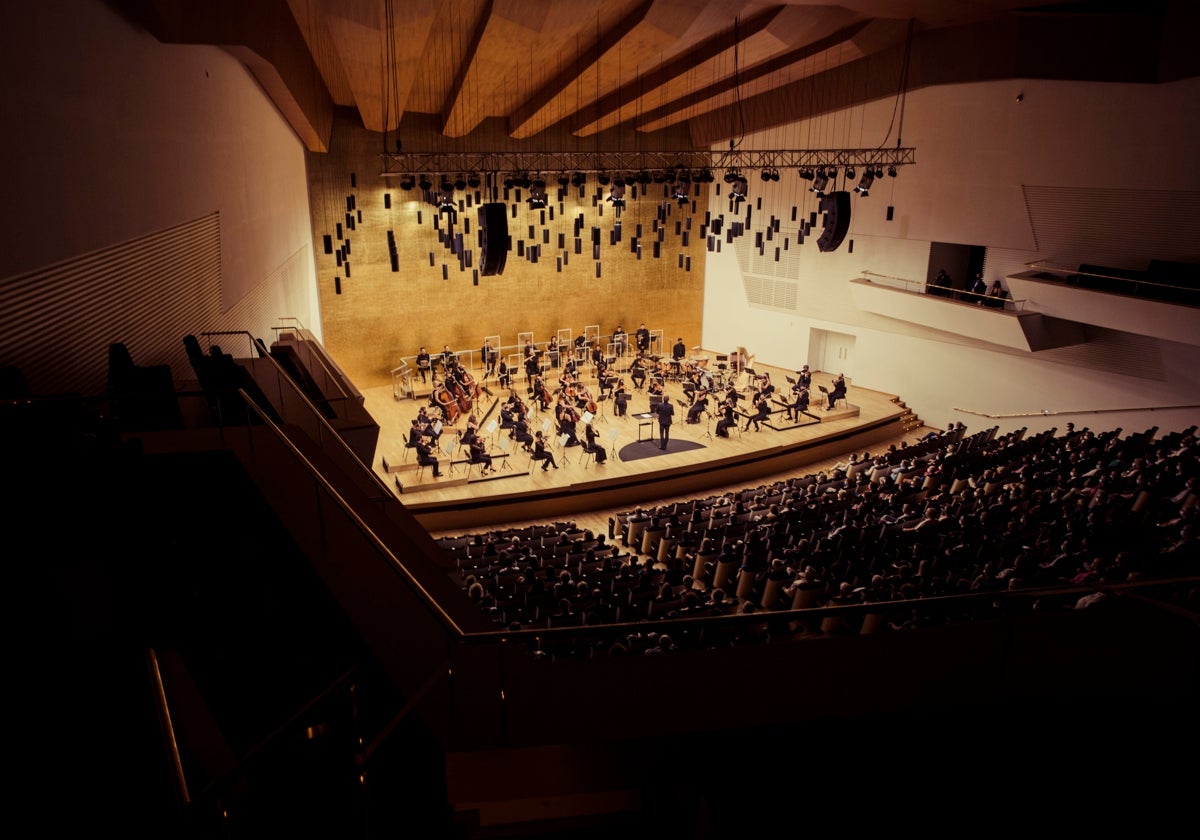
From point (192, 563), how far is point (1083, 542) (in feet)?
26.8

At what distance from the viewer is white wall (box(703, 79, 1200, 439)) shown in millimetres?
12172

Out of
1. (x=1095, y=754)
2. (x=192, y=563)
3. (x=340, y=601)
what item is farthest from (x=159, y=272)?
(x=1095, y=754)

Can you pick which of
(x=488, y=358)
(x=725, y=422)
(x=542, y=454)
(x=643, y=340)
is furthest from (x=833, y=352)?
(x=542, y=454)

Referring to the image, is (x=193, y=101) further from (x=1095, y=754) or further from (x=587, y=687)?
(x=1095, y=754)

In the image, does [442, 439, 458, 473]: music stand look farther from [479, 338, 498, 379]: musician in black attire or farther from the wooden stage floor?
[479, 338, 498, 379]: musician in black attire

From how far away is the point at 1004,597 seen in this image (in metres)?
3.32

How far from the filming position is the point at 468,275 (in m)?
18.8

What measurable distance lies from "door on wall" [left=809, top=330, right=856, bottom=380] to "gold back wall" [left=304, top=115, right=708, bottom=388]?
3.74m

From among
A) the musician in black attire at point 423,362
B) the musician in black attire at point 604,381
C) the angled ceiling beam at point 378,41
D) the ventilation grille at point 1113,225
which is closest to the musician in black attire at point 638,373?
the musician in black attire at point 604,381

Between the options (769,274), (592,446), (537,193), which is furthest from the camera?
(769,274)

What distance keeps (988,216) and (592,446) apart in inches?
334

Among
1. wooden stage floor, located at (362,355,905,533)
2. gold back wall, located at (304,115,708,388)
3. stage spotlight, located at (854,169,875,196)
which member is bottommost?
wooden stage floor, located at (362,355,905,533)

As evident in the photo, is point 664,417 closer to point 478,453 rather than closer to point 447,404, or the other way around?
point 478,453

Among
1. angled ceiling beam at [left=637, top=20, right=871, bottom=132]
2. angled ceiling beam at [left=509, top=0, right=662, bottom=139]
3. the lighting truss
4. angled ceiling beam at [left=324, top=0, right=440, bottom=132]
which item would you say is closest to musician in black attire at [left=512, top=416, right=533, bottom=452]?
the lighting truss
